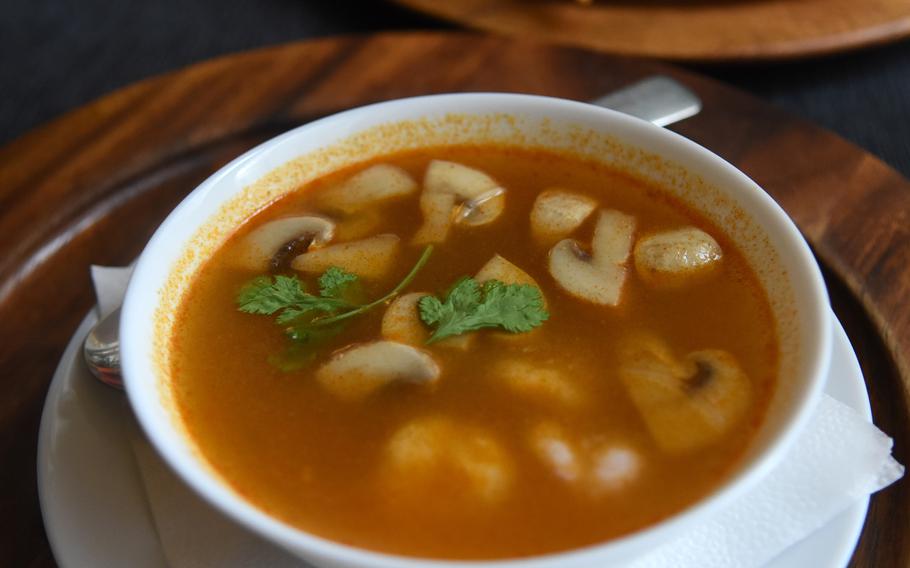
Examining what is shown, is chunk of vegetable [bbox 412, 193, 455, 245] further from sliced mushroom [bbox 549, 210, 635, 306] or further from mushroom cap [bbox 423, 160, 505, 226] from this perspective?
sliced mushroom [bbox 549, 210, 635, 306]

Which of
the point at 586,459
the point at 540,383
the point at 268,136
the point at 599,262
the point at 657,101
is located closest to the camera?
the point at 586,459

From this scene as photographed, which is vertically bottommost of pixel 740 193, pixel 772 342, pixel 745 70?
pixel 745 70

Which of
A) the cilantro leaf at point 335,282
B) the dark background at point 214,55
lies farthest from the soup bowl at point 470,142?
the dark background at point 214,55

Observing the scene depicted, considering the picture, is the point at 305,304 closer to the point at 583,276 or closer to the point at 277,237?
the point at 277,237

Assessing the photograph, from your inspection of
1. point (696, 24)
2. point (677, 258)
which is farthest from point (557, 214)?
point (696, 24)

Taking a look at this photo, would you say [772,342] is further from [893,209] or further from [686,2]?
[686,2]

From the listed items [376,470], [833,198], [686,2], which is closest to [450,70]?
[686,2]
